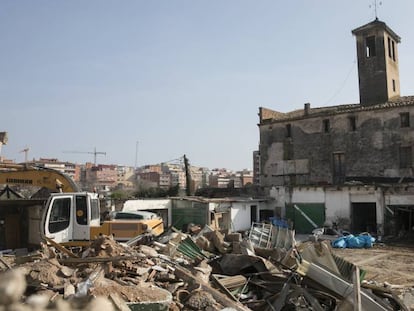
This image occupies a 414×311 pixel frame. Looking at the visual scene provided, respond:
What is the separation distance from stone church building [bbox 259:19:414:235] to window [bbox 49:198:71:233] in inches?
801

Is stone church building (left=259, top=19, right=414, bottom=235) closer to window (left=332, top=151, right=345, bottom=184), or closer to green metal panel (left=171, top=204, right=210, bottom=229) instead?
window (left=332, top=151, right=345, bottom=184)

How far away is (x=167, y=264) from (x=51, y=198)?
4.72 meters

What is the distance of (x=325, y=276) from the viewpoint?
834 cm

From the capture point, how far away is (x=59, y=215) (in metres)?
12.3

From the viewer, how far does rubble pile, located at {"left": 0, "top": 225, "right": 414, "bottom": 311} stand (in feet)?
22.5

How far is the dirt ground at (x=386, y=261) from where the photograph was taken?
44.3 ft

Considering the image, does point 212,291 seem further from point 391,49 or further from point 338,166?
point 391,49

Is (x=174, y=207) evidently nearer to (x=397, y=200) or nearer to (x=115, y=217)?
(x=115, y=217)

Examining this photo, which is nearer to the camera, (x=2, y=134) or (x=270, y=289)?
(x=270, y=289)

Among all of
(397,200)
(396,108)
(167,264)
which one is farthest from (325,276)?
(396,108)

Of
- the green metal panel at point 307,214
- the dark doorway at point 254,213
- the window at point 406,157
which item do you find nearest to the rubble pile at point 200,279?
the green metal panel at point 307,214

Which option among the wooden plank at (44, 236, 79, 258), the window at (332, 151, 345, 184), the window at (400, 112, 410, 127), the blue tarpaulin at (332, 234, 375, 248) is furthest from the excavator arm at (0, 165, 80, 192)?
the window at (400, 112, 410, 127)

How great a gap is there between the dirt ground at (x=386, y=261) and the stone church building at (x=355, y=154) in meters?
4.80

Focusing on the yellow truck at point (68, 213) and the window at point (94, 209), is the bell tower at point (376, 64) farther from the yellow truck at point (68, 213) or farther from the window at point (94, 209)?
the window at point (94, 209)
